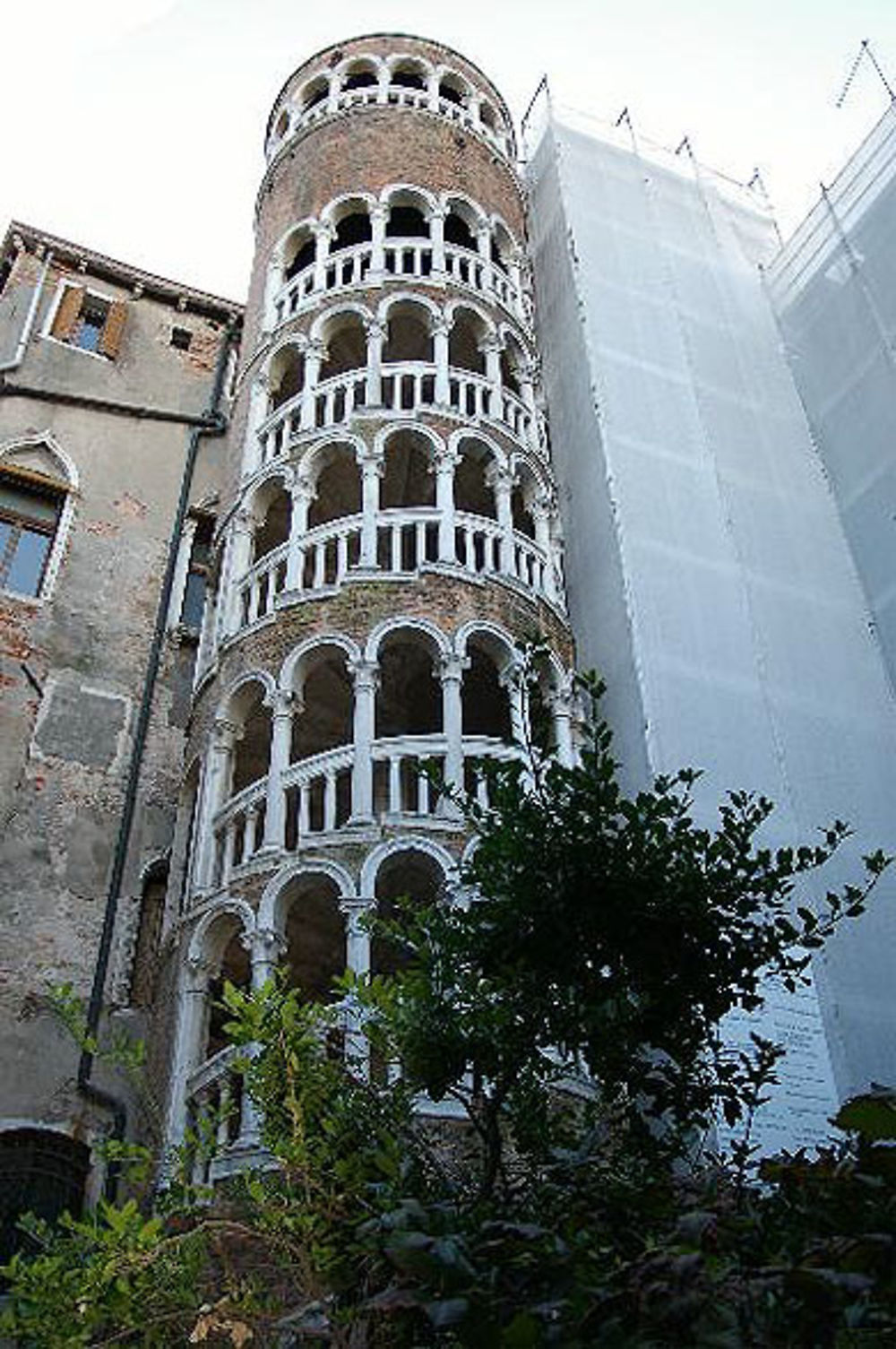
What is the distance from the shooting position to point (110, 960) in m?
13.6

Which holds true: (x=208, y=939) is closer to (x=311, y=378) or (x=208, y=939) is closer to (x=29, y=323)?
(x=311, y=378)

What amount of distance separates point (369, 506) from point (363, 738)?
3.22 metres

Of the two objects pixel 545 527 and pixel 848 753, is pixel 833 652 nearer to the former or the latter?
pixel 848 753

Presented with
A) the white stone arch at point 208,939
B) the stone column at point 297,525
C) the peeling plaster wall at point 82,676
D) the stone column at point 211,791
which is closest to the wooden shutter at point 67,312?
the peeling plaster wall at point 82,676

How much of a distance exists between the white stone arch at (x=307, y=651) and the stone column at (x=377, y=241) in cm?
604

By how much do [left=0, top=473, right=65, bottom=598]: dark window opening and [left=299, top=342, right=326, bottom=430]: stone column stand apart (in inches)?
155

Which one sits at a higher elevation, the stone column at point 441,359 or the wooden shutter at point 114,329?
the wooden shutter at point 114,329

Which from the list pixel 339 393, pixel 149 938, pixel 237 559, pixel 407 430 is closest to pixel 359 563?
pixel 237 559

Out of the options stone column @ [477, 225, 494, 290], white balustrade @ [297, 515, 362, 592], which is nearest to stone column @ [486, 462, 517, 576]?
white balustrade @ [297, 515, 362, 592]

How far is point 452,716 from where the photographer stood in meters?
12.5

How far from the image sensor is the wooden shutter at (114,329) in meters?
19.5

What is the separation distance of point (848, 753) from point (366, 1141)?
10.2 metres

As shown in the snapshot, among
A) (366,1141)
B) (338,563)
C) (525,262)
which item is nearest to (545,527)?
(338,563)

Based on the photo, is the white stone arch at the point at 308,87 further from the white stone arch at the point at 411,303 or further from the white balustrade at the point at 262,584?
the white balustrade at the point at 262,584
